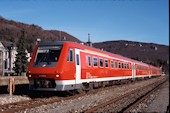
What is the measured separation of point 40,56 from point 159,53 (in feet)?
344

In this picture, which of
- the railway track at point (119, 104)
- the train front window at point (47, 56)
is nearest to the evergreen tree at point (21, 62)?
the train front window at point (47, 56)

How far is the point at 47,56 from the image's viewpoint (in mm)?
16453

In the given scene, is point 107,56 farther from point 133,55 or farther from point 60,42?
point 133,55

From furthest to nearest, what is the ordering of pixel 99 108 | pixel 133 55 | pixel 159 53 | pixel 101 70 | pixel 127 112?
pixel 159 53, pixel 133 55, pixel 101 70, pixel 99 108, pixel 127 112

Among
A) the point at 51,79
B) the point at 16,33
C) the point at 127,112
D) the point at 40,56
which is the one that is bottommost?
the point at 127,112

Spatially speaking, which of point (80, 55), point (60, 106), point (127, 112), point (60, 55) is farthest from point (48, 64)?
point (127, 112)

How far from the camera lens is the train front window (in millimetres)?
16117

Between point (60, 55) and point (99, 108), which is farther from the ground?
point (60, 55)

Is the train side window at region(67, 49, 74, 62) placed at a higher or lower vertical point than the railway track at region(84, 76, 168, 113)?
higher

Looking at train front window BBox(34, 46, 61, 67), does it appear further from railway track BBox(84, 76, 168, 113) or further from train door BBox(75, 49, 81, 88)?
railway track BBox(84, 76, 168, 113)

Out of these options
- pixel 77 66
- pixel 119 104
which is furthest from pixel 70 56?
pixel 119 104

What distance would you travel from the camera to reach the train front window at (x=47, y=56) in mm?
16117

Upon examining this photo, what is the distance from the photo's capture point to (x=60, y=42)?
16.8 m

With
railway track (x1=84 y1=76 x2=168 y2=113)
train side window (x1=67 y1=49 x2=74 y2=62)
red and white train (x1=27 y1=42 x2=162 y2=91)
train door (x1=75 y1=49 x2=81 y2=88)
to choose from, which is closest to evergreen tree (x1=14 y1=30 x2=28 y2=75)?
red and white train (x1=27 y1=42 x2=162 y2=91)
